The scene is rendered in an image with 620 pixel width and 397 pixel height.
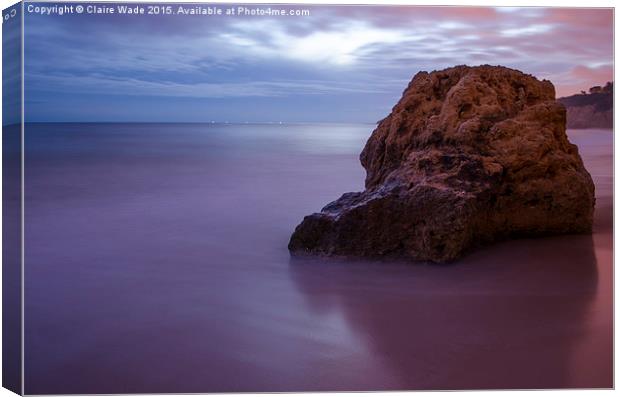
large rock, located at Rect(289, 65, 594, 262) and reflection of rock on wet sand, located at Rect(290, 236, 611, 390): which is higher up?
large rock, located at Rect(289, 65, 594, 262)

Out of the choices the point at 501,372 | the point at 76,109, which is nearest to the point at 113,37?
the point at 76,109

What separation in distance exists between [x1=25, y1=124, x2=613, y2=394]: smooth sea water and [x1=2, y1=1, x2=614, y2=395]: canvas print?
0.01 meters

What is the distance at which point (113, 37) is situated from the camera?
3.63 meters

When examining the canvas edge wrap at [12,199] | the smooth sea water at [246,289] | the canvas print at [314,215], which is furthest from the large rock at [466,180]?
the canvas edge wrap at [12,199]

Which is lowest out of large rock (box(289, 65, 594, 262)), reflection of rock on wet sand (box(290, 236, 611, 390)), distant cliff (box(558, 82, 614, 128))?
reflection of rock on wet sand (box(290, 236, 611, 390))

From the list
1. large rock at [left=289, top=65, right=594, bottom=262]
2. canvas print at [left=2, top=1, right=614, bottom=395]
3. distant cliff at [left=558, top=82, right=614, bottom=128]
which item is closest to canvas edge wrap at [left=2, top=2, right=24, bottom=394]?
canvas print at [left=2, top=1, right=614, bottom=395]

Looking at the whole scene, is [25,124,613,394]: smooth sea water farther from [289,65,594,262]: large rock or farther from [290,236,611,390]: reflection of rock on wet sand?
[289,65,594,262]: large rock

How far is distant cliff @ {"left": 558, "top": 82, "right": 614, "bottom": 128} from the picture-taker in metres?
3.85

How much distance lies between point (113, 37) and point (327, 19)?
117 centimetres

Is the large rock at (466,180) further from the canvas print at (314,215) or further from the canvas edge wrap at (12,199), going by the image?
the canvas edge wrap at (12,199)

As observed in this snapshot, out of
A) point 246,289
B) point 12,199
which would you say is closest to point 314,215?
point 246,289

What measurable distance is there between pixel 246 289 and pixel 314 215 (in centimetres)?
71

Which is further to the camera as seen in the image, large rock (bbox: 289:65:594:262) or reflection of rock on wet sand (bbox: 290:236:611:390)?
large rock (bbox: 289:65:594:262)

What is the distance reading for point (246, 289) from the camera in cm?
382
